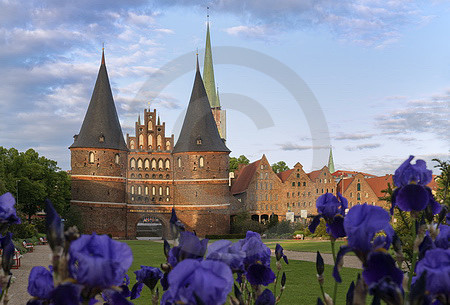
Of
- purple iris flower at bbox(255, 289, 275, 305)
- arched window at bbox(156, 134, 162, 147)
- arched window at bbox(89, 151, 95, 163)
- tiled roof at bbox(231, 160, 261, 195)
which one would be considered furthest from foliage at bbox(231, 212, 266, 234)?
purple iris flower at bbox(255, 289, 275, 305)

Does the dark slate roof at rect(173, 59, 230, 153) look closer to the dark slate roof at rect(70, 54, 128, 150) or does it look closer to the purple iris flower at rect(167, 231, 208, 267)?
the dark slate roof at rect(70, 54, 128, 150)

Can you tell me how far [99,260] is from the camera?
1291 mm

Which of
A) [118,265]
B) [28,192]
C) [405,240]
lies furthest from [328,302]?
[28,192]

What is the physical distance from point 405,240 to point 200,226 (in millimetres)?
35798

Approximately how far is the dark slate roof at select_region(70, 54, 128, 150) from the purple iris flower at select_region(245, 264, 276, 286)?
145 ft

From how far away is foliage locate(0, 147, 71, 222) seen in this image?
4231 cm

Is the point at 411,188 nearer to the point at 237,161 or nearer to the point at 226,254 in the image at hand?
the point at 226,254

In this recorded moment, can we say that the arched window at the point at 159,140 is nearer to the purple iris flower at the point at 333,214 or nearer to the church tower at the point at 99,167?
the church tower at the point at 99,167

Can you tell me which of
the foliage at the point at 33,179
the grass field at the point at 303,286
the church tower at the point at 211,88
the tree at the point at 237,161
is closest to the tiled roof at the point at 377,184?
the tree at the point at 237,161

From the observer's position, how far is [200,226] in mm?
46312

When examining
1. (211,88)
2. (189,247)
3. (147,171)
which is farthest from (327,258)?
(211,88)

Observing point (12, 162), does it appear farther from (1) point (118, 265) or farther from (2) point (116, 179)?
(1) point (118, 265)

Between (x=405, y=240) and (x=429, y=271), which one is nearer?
(x=429, y=271)

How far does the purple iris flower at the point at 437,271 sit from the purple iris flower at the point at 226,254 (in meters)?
0.66
